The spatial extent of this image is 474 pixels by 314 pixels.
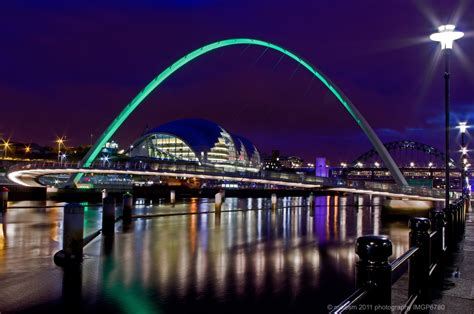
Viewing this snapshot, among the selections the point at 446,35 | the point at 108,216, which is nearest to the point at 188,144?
the point at 108,216

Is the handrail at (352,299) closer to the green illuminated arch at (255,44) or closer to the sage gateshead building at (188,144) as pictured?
the green illuminated arch at (255,44)

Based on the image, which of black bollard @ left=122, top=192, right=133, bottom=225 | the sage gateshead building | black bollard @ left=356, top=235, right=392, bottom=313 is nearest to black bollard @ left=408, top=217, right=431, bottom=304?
black bollard @ left=356, top=235, right=392, bottom=313

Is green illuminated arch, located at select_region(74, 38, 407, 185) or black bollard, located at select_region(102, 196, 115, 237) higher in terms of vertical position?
green illuminated arch, located at select_region(74, 38, 407, 185)

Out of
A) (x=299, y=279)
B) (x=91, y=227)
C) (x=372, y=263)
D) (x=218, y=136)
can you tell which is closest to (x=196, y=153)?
(x=218, y=136)

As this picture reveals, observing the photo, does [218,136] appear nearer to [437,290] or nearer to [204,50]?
[204,50]

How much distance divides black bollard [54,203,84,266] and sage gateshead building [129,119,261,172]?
11102cm

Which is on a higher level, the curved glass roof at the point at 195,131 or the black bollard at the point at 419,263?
the curved glass roof at the point at 195,131

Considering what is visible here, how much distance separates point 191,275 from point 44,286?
4.50 meters

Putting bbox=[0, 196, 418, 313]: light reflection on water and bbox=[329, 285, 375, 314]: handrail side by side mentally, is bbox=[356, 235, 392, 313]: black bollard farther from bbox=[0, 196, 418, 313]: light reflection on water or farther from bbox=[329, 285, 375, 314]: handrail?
bbox=[0, 196, 418, 313]: light reflection on water

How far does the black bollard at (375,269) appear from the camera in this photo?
424 centimetres

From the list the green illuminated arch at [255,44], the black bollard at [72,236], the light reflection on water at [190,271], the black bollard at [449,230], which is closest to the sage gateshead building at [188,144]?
the green illuminated arch at [255,44]

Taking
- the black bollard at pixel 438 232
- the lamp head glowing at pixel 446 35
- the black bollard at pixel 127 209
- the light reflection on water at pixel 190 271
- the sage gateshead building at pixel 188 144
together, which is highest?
the sage gateshead building at pixel 188 144

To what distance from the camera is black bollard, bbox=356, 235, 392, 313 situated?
4.24m

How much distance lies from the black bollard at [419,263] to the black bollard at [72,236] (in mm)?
12669
